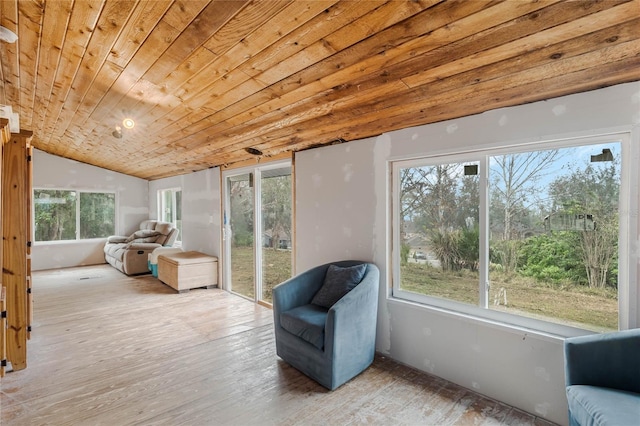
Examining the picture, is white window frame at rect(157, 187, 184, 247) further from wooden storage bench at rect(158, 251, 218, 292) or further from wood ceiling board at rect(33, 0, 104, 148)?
wood ceiling board at rect(33, 0, 104, 148)

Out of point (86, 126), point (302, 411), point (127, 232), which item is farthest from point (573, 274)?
point (127, 232)

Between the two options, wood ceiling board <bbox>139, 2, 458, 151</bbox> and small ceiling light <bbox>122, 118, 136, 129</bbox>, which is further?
small ceiling light <bbox>122, 118, 136, 129</bbox>

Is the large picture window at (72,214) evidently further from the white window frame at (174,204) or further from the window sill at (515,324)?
the window sill at (515,324)

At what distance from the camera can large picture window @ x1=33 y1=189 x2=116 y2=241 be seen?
687 cm

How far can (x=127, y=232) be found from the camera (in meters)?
7.93

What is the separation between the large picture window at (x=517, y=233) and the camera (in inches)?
76.5

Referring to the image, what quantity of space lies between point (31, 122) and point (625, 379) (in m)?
6.85

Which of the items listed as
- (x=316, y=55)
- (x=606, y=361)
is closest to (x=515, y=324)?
(x=606, y=361)

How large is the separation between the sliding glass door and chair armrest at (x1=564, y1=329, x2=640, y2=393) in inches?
120

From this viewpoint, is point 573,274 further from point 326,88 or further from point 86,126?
point 86,126

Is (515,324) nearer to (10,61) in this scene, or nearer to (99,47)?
(99,47)

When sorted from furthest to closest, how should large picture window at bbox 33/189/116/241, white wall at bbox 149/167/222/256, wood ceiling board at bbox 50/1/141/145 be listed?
large picture window at bbox 33/189/116/241
white wall at bbox 149/167/222/256
wood ceiling board at bbox 50/1/141/145

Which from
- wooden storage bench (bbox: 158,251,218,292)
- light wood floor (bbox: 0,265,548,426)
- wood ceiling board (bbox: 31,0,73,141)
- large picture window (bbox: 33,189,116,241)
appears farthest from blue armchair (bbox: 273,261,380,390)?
large picture window (bbox: 33,189,116,241)

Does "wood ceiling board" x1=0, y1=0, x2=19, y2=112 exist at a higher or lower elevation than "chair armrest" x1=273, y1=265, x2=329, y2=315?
higher
